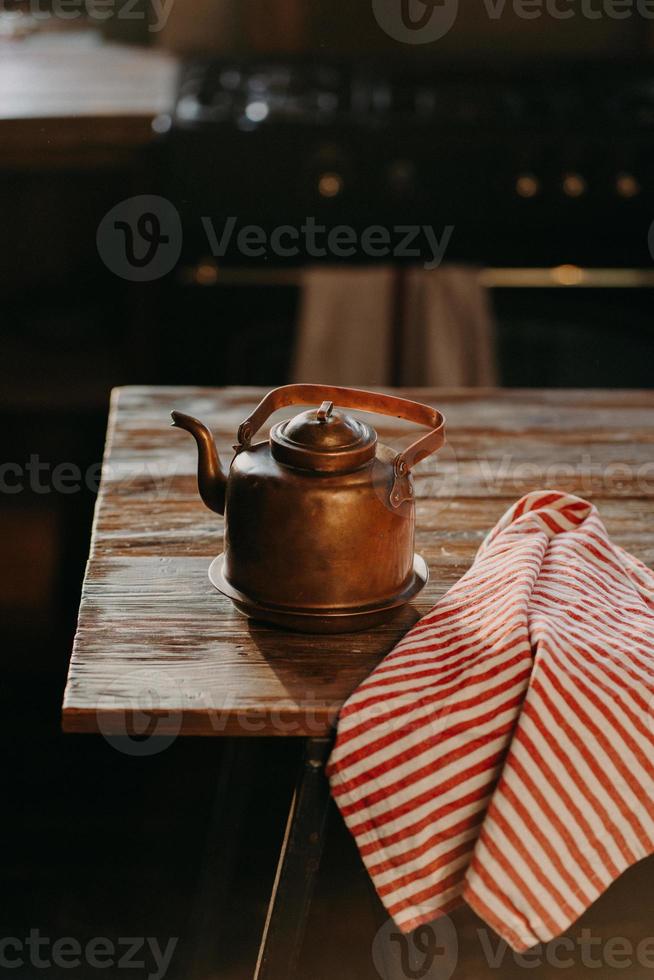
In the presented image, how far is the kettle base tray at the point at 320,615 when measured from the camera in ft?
3.70

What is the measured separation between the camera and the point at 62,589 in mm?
2615

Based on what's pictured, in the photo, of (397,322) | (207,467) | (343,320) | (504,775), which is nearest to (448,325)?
(397,322)

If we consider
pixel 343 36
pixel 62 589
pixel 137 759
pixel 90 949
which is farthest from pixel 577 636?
pixel 343 36

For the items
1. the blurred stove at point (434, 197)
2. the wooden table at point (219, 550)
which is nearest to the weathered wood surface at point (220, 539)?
the wooden table at point (219, 550)

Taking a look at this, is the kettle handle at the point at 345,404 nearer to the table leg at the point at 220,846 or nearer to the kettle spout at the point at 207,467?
the kettle spout at the point at 207,467

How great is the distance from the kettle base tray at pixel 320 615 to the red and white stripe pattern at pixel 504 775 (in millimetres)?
66

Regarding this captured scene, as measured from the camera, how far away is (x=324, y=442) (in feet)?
3.66

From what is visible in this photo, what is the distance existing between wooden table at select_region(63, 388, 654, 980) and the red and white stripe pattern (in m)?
0.05

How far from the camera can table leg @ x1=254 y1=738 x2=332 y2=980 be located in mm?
1085

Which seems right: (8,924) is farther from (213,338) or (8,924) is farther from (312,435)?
(213,338)

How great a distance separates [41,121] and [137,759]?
1386 millimetres

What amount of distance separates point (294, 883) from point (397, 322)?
1940mm

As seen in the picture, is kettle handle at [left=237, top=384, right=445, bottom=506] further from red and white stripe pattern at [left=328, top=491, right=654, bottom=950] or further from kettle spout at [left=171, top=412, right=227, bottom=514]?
red and white stripe pattern at [left=328, top=491, right=654, bottom=950]

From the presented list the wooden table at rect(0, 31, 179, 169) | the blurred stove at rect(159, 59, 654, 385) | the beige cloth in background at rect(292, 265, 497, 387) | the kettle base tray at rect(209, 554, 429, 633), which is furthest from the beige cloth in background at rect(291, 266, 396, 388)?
the kettle base tray at rect(209, 554, 429, 633)
